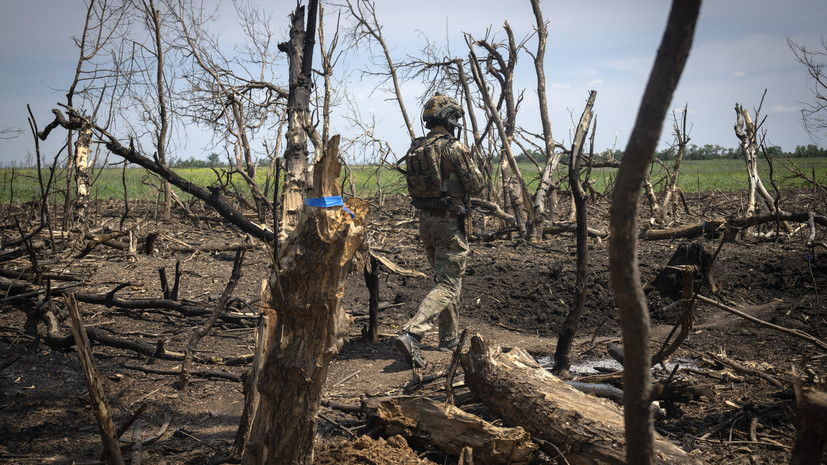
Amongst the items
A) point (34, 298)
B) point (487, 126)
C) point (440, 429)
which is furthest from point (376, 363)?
point (487, 126)

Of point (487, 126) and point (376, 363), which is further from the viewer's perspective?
point (487, 126)

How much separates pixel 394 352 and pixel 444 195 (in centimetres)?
167

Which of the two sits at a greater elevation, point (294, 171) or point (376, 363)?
point (294, 171)

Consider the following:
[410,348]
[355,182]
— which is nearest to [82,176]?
[410,348]

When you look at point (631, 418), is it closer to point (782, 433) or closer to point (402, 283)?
point (782, 433)

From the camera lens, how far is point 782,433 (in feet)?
9.80

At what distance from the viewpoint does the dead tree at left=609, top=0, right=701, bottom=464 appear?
1206 millimetres

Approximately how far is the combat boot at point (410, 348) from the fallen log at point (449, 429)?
135 cm

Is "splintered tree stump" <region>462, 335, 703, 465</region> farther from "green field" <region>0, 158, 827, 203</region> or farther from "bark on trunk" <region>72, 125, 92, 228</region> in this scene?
"bark on trunk" <region>72, 125, 92, 228</region>

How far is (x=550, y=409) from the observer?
2.88 meters

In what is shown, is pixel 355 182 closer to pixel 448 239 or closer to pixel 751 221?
pixel 448 239

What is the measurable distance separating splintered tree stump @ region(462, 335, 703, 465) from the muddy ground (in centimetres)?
21

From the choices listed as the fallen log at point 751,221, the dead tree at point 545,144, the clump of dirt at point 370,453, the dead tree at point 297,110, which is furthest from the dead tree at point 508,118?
the clump of dirt at point 370,453

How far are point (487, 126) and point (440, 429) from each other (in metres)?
8.58
